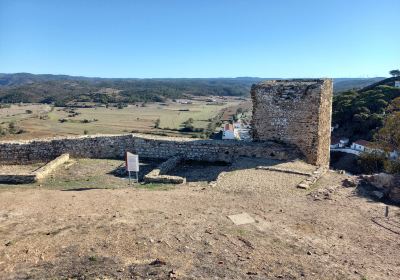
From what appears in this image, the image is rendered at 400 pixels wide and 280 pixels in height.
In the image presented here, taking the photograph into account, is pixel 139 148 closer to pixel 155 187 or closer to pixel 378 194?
pixel 155 187

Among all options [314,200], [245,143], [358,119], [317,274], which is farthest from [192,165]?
[358,119]

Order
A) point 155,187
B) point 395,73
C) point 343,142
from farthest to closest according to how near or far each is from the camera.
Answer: point 395,73, point 343,142, point 155,187

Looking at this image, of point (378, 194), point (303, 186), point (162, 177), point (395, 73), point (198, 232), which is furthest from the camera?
point (395, 73)

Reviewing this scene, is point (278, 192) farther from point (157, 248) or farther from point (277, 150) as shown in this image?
point (157, 248)

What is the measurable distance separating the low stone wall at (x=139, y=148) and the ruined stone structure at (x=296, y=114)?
447 mm

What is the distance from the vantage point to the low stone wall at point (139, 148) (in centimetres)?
1435

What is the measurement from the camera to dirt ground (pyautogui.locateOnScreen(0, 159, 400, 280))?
628 cm

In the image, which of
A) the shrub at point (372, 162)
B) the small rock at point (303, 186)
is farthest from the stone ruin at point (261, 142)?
the shrub at point (372, 162)

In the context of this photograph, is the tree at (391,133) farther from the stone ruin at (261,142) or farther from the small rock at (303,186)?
the small rock at (303,186)

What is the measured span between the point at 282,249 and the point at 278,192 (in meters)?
3.59

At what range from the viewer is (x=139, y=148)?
15.5m

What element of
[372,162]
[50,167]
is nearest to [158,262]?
[50,167]

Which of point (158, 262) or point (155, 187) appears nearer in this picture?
point (158, 262)

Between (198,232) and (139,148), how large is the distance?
825 cm
